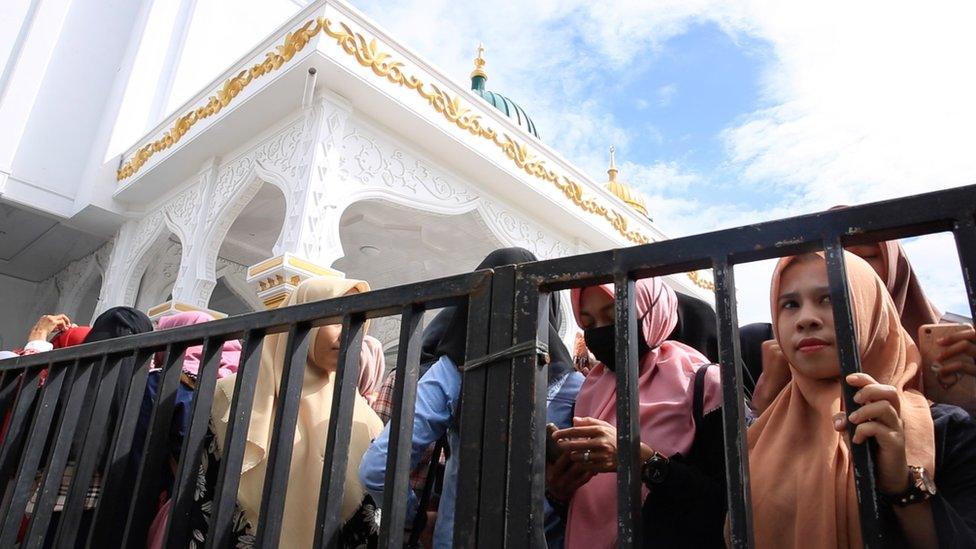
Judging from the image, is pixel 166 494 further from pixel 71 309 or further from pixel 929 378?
pixel 71 309

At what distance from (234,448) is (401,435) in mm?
362

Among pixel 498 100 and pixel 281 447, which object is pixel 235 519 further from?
pixel 498 100

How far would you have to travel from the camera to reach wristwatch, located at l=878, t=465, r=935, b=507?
2.62 ft

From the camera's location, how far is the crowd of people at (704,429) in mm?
880

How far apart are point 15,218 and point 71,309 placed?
56.7 inches

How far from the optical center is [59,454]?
145 centimetres

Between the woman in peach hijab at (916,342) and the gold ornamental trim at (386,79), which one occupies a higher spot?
the gold ornamental trim at (386,79)

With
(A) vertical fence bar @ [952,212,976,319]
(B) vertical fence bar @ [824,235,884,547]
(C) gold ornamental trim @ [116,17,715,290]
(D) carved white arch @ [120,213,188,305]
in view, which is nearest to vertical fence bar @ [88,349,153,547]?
(B) vertical fence bar @ [824,235,884,547]

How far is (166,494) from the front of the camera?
158cm

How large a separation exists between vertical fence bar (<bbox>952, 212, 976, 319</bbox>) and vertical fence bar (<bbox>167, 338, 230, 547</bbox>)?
1.14m

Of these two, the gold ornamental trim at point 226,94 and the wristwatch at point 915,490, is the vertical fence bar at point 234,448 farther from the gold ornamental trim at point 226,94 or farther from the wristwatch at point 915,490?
the gold ornamental trim at point 226,94

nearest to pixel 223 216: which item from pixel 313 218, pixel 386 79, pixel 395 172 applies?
pixel 313 218

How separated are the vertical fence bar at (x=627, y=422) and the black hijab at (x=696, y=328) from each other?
105 cm

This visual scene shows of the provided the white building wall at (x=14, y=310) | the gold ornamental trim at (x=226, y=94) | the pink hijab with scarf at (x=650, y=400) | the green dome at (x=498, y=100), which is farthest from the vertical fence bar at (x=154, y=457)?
the white building wall at (x=14, y=310)
